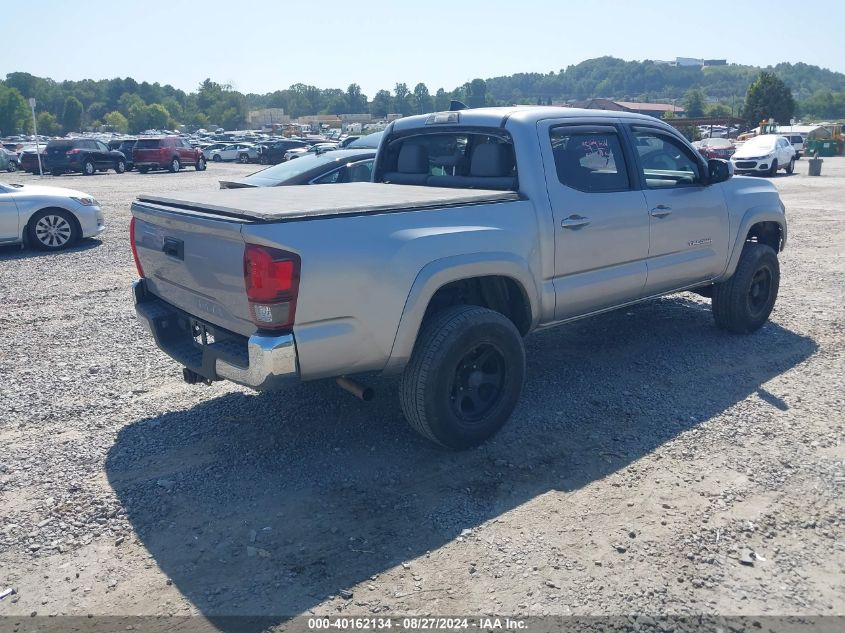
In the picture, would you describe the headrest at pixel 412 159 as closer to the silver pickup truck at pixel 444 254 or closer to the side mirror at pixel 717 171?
the silver pickup truck at pixel 444 254

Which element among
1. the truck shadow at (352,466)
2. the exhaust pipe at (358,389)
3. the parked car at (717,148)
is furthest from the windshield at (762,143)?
the exhaust pipe at (358,389)

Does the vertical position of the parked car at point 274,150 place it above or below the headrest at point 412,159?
above

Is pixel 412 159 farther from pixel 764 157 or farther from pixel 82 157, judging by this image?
pixel 82 157

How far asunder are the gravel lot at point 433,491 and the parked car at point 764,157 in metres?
23.2

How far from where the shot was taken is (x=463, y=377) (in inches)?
174

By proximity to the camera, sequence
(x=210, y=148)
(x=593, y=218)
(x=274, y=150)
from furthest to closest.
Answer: (x=210, y=148)
(x=274, y=150)
(x=593, y=218)

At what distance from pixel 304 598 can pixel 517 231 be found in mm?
2454

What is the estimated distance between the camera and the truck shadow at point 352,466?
11.1ft

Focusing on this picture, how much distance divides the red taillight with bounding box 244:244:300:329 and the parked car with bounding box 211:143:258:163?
136ft

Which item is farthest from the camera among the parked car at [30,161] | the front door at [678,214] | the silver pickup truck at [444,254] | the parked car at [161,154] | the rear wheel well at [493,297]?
the parked car at [161,154]

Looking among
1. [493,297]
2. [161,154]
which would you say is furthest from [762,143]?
[493,297]

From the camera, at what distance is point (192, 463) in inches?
171

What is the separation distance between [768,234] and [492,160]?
3461mm

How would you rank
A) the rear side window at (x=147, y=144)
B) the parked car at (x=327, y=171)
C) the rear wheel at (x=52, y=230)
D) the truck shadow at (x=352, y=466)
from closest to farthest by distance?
1. the truck shadow at (x=352, y=466)
2. the parked car at (x=327, y=171)
3. the rear wheel at (x=52, y=230)
4. the rear side window at (x=147, y=144)
